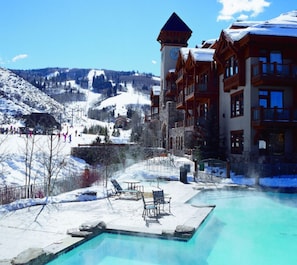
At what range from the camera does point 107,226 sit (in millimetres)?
9906

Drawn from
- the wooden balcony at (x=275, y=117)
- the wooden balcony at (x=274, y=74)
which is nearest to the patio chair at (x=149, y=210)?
the wooden balcony at (x=275, y=117)

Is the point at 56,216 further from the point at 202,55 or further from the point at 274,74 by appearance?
the point at 202,55

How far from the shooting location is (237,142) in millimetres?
26062

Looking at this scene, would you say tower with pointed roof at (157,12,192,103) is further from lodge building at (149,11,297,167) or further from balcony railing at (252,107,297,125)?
balcony railing at (252,107,297,125)

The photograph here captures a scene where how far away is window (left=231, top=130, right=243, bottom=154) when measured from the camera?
83.1 feet

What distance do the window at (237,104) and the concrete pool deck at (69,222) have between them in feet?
42.4

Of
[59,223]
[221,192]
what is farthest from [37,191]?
[221,192]

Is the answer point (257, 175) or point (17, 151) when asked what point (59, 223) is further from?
point (17, 151)

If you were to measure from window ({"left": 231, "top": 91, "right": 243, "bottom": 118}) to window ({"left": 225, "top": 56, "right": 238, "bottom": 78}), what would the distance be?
172cm

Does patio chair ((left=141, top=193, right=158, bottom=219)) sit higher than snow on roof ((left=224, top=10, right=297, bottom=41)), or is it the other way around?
snow on roof ((left=224, top=10, right=297, bottom=41))

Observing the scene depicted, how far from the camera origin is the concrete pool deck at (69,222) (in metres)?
7.81

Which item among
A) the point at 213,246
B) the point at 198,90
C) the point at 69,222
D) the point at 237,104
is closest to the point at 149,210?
the point at 69,222

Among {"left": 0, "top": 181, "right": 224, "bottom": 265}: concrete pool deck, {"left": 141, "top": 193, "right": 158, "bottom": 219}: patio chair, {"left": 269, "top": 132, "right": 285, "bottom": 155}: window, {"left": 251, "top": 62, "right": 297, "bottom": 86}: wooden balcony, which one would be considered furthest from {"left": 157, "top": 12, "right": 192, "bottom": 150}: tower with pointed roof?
{"left": 141, "top": 193, "right": 158, "bottom": 219}: patio chair

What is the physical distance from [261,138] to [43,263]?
775 inches
